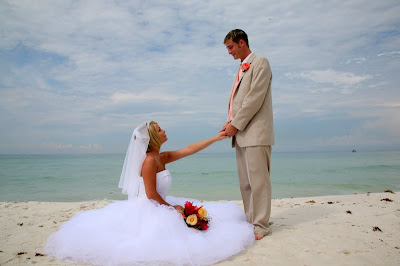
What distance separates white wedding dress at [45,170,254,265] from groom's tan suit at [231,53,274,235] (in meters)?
0.41

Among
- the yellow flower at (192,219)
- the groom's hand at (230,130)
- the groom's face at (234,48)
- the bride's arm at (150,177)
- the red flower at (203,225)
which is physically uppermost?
the groom's face at (234,48)

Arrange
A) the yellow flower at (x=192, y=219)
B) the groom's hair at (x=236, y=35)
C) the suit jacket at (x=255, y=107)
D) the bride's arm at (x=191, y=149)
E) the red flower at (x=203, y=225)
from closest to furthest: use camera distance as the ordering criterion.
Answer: the yellow flower at (x=192, y=219) < the red flower at (x=203, y=225) < the suit jacket at (x=255, y=107) < the groom's hair at (x=236, y=35) < the bride's arm at (x=191, y=149)

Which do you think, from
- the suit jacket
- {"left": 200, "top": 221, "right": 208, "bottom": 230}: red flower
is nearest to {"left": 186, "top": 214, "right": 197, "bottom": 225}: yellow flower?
{"left": 200, "top": 221, "right": 208, "bottom": 230}: red flower

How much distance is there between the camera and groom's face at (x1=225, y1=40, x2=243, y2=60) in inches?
160

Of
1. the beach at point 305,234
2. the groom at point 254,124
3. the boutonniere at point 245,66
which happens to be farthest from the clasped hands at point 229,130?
the beach at point 305,234

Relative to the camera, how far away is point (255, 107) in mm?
3871

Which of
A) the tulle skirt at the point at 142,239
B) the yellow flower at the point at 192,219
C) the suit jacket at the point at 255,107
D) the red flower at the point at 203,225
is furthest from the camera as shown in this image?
the suit jacket at the point at 255,107

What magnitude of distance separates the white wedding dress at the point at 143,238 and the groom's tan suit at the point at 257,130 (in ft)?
1.34

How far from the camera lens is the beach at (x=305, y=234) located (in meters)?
3.23

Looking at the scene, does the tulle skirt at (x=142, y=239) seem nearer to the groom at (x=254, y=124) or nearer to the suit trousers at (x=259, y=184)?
the suit trousers at (x=259, y=184)

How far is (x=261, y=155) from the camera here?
391cm

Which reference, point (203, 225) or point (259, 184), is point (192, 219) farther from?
point (259, 184)

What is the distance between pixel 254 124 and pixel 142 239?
6.59 feet

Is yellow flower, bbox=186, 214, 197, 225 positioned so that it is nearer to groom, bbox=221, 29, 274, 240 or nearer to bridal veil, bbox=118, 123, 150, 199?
bridal veil, bbox=118, 123, 150, 199
